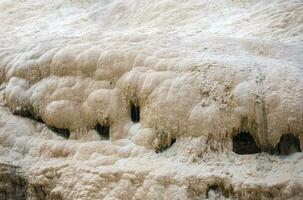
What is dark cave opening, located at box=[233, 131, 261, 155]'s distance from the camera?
398 cm

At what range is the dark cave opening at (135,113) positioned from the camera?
14.6 feet

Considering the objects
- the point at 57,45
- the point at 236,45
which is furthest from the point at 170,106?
the point at 57,45

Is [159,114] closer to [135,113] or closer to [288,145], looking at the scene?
[135,113]

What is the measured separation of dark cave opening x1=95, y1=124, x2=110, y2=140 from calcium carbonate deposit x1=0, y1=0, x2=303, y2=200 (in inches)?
0.4

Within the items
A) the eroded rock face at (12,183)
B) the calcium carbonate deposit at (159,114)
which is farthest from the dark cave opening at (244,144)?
the eroded rock face at (12,183)

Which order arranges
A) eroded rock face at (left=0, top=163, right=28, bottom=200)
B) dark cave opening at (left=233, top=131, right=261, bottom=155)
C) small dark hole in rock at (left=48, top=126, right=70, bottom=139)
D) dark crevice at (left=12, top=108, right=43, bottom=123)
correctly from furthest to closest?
dark crevice at (left=12, top=108, right=43, bottom=123) < small dark hole in rock at (left=48, top=126, right=70, bottom=139) < eroded rock face at (left=0, top=163, right=28, bottom=200) < dark cave opening at (left=233, top=131, right=261, bottom=155)

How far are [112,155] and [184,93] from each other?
0.85 m

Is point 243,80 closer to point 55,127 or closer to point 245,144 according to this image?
point 245,144

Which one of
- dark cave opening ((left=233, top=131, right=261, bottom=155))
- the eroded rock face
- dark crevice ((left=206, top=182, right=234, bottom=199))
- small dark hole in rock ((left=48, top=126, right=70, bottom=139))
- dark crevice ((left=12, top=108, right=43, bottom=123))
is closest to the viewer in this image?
dark crevice ((left=206, top=182, right=234, bottom=199))

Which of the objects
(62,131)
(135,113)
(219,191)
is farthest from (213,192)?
(62,131)

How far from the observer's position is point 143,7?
680 cm

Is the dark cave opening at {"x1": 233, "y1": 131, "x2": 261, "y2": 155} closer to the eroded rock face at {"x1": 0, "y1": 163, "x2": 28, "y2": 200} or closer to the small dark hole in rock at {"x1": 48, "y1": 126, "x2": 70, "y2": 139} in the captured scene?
the small dark hole in rock at {"x1": 48, "y1": 126, "x2": 70, "y2": 139}

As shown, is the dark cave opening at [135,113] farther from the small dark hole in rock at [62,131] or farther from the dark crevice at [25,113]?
the dark crevice at [25,113]

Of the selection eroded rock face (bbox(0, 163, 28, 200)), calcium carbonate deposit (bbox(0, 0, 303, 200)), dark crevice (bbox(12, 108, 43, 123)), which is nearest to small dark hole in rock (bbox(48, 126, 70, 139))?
calcium carbonate deposit (bbox(0, 0, 303, 200))
